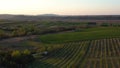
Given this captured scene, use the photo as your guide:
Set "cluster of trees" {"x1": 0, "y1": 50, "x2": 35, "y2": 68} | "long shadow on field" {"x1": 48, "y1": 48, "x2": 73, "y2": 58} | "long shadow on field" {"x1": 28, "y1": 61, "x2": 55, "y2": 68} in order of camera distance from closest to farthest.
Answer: "cluster of trees" {"x1": 0, "y1": 50, "x2": 35, "y2": 68}
"long shadow on field" {"x1": 28, "y1": 61, "x2": 55, "y2": 68}
"long shadow on field" {"x1": 48, "y1": 48, "x2": 73, "y2": 58}

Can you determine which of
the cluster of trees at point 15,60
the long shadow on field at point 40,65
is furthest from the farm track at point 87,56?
the cluster of trees at point 15,60

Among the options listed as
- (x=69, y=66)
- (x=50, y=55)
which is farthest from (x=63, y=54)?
(x=69, y=66)

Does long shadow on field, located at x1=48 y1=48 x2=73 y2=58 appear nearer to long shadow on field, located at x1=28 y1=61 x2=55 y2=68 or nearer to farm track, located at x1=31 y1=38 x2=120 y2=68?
farm track, located at x1=31 y1=38 x2=120 y2=68

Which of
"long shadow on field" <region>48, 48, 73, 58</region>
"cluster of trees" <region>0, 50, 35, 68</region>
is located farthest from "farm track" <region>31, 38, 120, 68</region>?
"cluster of trees" <region>0, 50, 35, 68</region>

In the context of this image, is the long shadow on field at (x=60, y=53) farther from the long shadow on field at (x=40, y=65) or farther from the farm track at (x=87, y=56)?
the long shadow on field at (x=40, y=65)

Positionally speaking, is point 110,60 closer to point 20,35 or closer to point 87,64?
point 87,64

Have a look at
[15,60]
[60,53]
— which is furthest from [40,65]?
[60,53]

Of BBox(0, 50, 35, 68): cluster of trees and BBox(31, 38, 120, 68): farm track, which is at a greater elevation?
BBox(0, 50, 35, 68): cluster of trees

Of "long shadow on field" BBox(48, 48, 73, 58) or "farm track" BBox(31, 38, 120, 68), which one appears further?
"long shadow on field" BBox(48, 48, 73, 58)

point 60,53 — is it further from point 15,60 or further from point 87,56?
point 15,60
